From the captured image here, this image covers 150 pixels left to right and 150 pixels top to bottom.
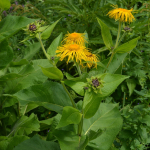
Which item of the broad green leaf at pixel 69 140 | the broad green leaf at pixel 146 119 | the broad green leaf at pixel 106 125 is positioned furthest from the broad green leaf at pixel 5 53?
the broad green leaf at pixel 146 119

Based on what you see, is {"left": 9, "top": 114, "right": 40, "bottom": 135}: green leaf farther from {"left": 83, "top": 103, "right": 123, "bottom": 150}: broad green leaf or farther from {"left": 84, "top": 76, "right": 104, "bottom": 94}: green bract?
{"left": 84, "top": 76, "right": 104, "bottom": 94}: green bract

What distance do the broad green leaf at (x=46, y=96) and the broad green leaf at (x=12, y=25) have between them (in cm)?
42

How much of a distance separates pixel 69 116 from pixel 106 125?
50 cm

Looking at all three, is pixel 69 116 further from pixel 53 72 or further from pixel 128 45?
pixel 128 45

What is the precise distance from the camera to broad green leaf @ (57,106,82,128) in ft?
2.80

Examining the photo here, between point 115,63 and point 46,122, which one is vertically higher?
point 115,63

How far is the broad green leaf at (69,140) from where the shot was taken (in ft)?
3.40

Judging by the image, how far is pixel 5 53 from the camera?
1309 millimetres

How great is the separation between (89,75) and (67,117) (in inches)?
9.1

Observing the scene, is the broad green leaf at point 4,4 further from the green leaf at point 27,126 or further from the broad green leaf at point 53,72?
the green leaf at point 27,126

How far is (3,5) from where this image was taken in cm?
108

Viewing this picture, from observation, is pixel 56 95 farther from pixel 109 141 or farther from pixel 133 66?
pixel 133 66

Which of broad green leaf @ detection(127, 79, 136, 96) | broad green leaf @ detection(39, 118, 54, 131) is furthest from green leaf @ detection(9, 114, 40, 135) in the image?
broad green leaf @ detection(127, 79, 136, 96)

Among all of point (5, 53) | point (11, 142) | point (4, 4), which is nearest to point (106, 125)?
point (11, 142)
